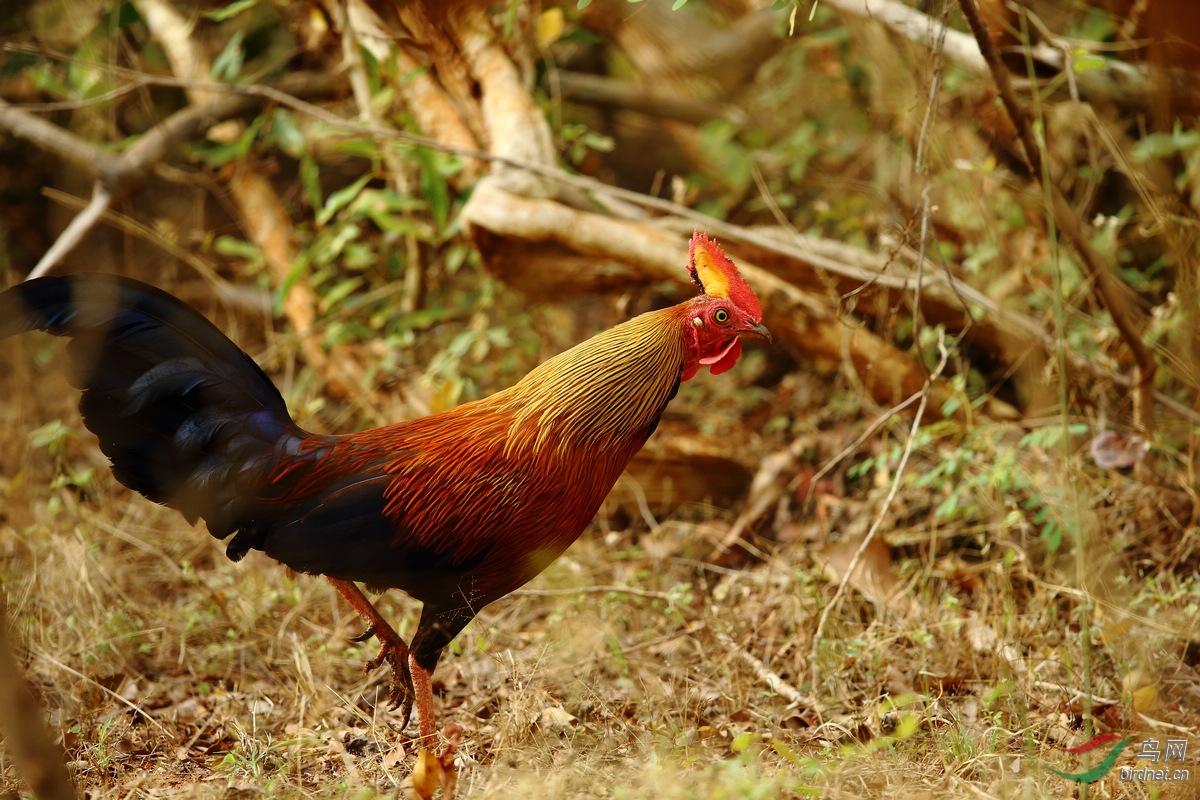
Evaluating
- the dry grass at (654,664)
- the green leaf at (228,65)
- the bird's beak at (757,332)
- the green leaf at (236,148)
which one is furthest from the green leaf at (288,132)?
the bird's beak at (757,332)

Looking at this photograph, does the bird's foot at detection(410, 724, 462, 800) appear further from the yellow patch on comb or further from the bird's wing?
the yellow patch on comb

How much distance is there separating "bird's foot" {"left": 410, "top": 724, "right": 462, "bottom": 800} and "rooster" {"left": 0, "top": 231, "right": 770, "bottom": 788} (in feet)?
0.94

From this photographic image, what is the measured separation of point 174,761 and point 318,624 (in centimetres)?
103

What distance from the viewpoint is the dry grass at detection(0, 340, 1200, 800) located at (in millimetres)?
2822

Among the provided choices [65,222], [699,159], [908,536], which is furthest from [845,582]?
[65,222]

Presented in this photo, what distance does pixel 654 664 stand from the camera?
369 centimetres

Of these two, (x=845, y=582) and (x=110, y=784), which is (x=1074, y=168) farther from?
(x=110, y=784)

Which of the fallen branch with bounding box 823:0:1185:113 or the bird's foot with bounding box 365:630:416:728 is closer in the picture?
the bird's foot with bounding box 365:630:416:728

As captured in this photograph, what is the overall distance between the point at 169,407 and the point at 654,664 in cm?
202

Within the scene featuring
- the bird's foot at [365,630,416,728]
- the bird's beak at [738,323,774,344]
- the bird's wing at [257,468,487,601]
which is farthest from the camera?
the bird's foot at [365,630,416,728]

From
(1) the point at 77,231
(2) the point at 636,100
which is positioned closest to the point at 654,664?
(1) the point at 77,231

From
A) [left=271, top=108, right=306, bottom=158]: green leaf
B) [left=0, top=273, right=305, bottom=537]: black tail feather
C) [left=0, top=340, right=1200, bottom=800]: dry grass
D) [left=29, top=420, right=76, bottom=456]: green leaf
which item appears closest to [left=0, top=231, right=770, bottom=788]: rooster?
[left=0, top=273, right=305, bottom=537]: black tail feather

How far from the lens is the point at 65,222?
711cm

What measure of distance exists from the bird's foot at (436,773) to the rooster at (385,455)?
0.94 ft
